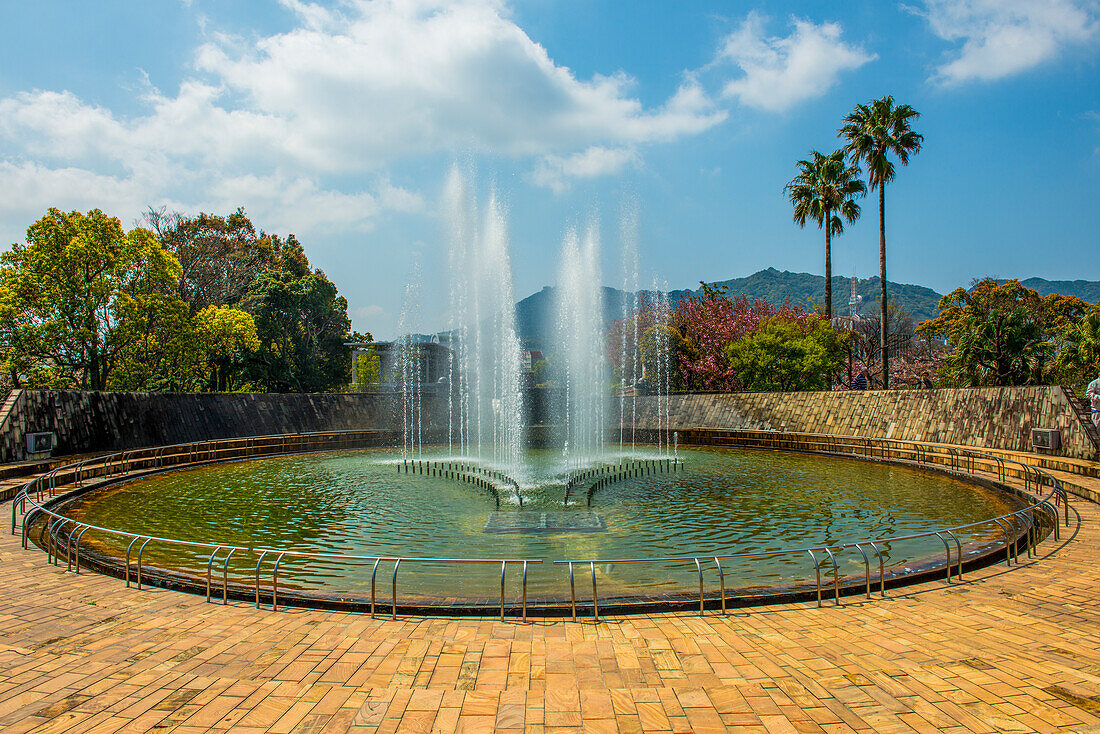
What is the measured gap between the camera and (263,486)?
18000 mm

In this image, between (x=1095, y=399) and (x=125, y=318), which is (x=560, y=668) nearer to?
(x=1095, y=399)

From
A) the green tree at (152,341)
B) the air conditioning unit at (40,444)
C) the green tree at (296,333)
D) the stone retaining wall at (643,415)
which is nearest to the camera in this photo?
the air conditioning unit at (40,444)

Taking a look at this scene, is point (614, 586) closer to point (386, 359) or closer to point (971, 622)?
point (971, 622)

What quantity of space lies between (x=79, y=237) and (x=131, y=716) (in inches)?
1075

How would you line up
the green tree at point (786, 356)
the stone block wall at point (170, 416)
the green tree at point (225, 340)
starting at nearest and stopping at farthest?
the stone block wall at point (170, 416)
the green tree at point (225, 340)
the green tree at point (786, 356)

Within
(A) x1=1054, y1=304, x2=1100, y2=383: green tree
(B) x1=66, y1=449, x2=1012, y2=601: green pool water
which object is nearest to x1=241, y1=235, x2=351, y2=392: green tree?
(B) x1=66, y1=449, x2=1012, y2=601: green pool water

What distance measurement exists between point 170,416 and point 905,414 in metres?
30.3

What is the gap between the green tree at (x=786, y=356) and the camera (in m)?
33.6

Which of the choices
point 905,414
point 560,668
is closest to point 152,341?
point 560,668

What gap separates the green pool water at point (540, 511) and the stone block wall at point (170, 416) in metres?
4.16

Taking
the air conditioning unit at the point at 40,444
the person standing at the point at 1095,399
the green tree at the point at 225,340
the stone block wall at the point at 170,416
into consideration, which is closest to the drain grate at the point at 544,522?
the air conditioning unit at the point at 40,444

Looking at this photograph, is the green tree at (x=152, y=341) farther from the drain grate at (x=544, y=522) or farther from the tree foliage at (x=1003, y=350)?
the tree foliage at (x=1003, y=350)

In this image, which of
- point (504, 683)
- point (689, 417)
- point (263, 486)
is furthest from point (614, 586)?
point (689, 417)

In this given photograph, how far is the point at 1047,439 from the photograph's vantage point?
62.4 ft
